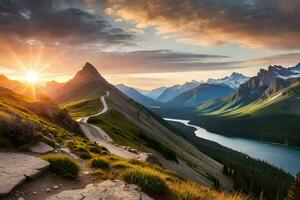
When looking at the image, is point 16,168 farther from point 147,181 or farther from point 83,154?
point 83,154

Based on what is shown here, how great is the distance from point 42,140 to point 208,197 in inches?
577

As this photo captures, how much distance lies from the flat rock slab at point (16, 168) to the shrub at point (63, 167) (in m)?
0.33

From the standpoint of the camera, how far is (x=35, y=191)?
1403cm

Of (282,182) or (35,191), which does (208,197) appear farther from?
(282,182)

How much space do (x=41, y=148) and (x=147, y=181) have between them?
10439 mm

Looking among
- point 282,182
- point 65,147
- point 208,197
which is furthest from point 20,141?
point 282,182

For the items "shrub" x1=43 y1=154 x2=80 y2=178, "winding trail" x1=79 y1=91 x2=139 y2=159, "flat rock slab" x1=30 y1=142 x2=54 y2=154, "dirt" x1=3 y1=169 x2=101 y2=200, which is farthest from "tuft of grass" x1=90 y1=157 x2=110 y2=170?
"winding trail" x1=79 y1=91 x2=139 y2=159

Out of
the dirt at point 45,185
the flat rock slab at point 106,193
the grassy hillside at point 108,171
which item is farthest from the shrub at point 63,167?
the flat rock slab at point 106,193

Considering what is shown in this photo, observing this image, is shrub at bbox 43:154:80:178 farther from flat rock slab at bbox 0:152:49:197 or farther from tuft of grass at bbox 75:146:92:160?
tuft of grass at bbox 75:146:92:160

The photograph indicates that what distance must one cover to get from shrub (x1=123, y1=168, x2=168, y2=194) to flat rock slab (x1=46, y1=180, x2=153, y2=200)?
1.17 ft

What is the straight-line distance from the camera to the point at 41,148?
2248 cm

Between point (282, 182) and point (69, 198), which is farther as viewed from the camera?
point (282, 182)

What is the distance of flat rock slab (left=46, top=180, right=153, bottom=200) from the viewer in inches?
515

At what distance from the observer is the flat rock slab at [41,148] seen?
70.4ft
